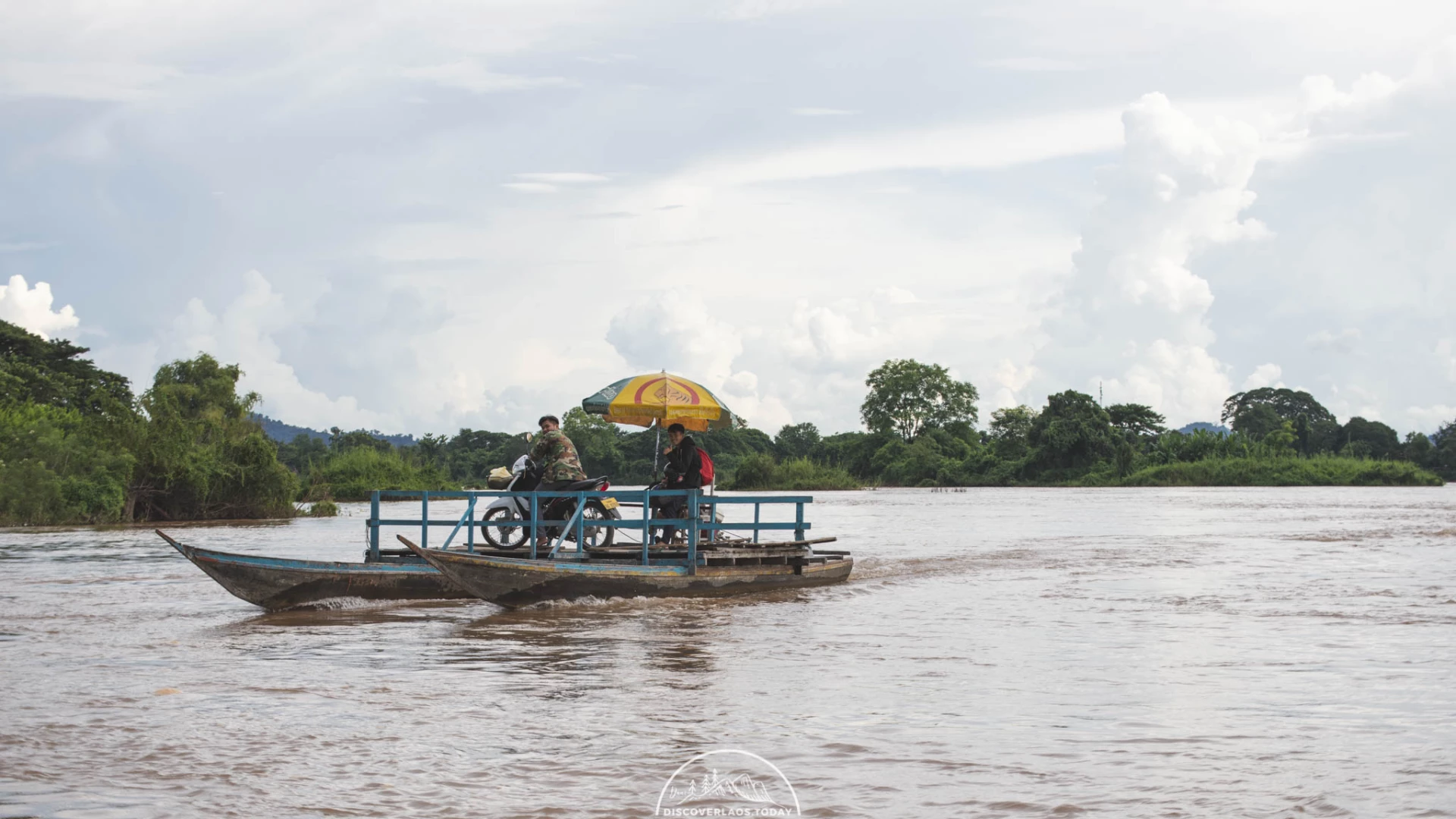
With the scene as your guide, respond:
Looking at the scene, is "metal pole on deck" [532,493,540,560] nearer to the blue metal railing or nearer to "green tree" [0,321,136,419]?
the blue metal railing

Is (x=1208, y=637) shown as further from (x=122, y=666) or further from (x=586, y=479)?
(x=122, y=666)

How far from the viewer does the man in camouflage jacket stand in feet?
48.4

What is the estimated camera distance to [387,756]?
6668 mm

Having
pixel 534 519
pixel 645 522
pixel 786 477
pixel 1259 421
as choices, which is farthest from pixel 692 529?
pixel 1259 421

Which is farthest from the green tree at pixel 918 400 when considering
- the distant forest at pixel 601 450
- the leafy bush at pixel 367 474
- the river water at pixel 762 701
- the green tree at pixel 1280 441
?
the river water at pixel 762 701

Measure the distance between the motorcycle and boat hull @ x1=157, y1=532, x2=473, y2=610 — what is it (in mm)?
968

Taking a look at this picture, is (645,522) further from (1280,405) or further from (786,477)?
(1280,405)

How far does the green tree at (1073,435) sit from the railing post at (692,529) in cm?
7716

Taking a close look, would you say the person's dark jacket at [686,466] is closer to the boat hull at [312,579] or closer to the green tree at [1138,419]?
the boat hull at [312,579]

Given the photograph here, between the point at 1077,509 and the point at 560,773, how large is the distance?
4372 centimetres

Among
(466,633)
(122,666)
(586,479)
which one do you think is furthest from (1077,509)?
(122,666)

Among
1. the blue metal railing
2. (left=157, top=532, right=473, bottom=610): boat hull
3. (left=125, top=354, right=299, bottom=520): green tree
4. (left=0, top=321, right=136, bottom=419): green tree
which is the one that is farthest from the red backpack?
(left=0, top=321, right=136, bottom=419): green tree

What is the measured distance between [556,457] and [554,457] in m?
0.03

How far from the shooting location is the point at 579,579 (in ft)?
45.1
